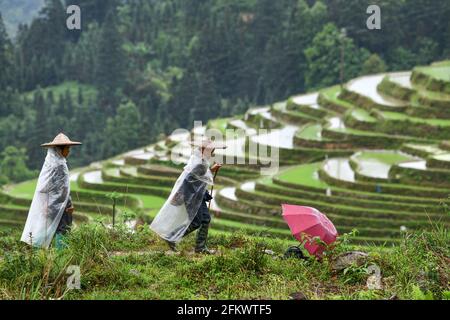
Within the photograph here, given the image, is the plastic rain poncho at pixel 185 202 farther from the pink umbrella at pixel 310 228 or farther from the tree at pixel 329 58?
the tree at pixel 329 58

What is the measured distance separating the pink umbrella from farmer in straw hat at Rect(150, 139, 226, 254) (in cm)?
82

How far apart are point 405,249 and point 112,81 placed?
5778 centimetres

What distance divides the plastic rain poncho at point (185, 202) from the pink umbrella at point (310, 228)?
85 cm

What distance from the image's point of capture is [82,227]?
7594mm

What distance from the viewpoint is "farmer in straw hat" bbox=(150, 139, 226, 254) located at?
26.9ft

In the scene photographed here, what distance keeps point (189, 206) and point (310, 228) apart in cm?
113

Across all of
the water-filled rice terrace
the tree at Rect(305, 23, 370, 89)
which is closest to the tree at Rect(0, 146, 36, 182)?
the water-filled rice terrace

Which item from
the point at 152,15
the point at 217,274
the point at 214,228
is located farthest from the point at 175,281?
the point at 152,15

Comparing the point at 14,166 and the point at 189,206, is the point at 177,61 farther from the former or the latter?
the point at 189,206

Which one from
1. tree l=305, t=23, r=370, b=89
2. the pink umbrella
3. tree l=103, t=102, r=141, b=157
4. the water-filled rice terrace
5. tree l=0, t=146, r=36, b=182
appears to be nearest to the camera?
the pink umbrella

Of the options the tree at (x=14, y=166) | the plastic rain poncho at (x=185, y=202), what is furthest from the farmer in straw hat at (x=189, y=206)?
the tree at (x=14, y=166)

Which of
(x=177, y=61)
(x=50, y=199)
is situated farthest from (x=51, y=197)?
(x=177, y=61)

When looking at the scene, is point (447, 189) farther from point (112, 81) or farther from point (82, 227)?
point (112, 81)

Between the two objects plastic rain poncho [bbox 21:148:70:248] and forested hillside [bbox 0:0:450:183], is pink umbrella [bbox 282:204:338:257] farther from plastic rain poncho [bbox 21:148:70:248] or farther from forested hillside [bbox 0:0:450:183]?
forested hillside [bbox 0:0:450:183]
